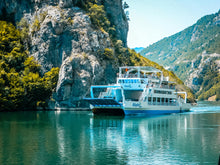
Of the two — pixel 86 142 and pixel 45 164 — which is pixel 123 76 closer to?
pixel 86 142

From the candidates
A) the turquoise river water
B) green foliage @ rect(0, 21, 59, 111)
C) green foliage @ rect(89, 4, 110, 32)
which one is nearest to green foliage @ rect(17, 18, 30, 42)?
green foliage @ rect(0, 21, 59, 111)

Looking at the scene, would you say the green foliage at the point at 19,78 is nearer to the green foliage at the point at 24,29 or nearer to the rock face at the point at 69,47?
the green foliage at the point at 24,29

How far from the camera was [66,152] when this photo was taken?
35.5 m

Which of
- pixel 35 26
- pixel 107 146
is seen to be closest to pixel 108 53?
pixel 35 26

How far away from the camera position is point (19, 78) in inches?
4240

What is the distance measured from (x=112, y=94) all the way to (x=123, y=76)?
6096 mm

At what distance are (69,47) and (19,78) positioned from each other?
67.0ft

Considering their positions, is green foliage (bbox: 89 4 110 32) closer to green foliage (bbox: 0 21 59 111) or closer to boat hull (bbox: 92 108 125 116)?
green foliage (bbox: 0 21 59 111)

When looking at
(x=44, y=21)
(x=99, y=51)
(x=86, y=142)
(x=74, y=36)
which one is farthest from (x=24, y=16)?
(x=86, y=142)

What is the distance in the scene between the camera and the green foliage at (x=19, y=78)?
329 feet

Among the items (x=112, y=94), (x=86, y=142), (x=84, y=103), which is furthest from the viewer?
(x=84, y=103)

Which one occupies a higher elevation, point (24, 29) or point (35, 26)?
point (35, 26)

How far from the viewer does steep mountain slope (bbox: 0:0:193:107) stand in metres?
106

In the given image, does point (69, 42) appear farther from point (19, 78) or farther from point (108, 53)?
point (19, 78)
